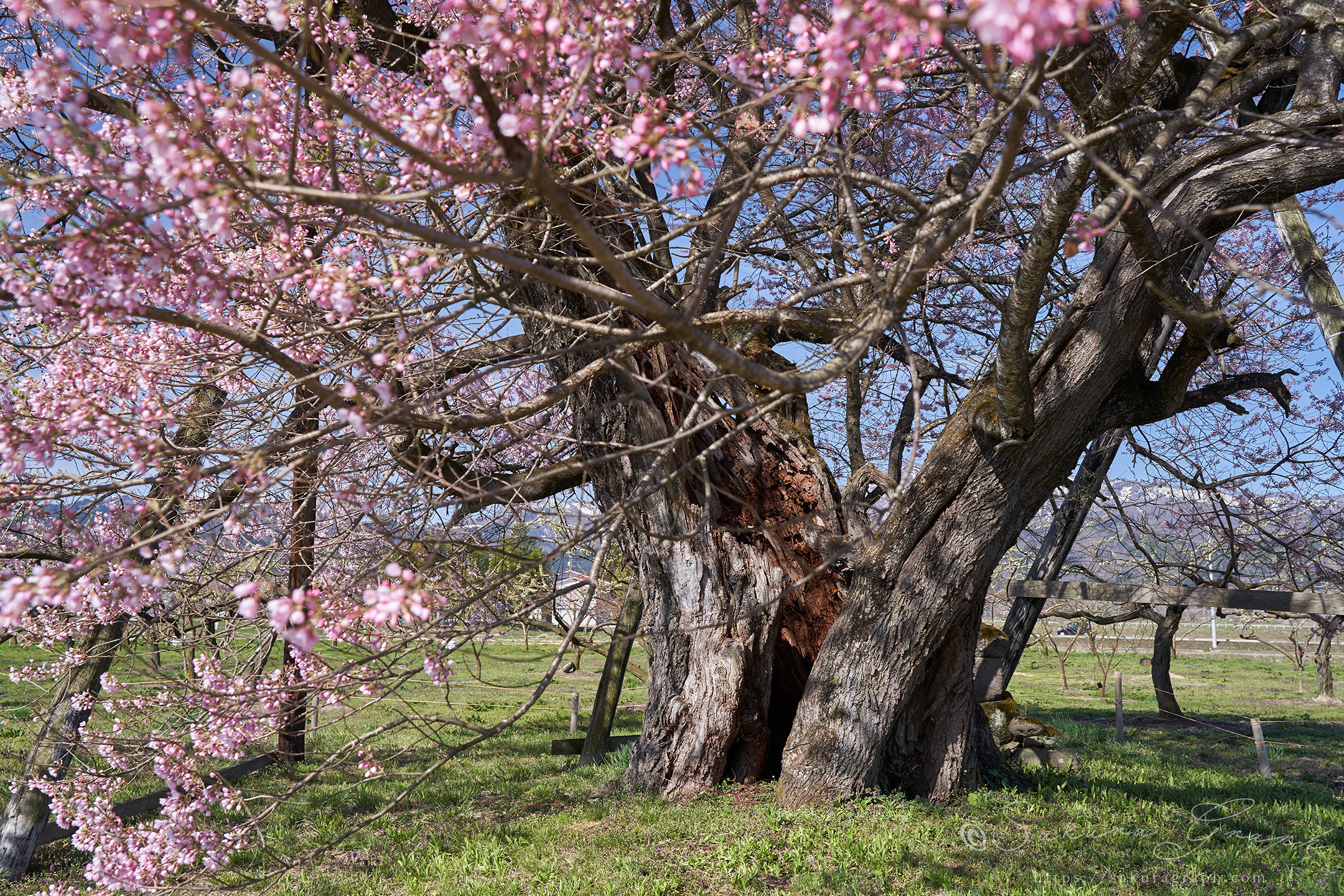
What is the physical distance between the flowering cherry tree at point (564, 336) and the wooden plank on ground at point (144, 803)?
0.27 metres

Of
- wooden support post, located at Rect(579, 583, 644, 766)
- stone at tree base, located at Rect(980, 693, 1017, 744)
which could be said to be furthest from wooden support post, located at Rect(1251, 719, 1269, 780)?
wooden support post, located at Rect(579, 583, 644, 766)

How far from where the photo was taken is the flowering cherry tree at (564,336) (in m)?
1.96

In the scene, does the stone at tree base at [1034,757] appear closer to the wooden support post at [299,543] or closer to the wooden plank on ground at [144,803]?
the wooden support post at [299,543]

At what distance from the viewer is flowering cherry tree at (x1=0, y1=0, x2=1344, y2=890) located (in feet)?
6.45

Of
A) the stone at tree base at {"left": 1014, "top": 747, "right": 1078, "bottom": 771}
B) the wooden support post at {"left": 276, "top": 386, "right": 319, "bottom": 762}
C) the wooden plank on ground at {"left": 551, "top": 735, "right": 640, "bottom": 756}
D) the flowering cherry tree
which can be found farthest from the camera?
the wooden plank on ground at {"left": 551, "top": 735, "right": 640, "bottom": 756}

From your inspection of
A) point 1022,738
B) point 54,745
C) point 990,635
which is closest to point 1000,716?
point 1022,738

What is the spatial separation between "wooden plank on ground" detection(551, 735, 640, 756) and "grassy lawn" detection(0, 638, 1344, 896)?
79 centimetres

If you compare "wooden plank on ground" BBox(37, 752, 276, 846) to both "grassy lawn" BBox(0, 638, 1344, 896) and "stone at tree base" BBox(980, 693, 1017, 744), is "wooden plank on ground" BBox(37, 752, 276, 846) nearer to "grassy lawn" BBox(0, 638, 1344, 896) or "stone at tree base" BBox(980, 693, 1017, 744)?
"grassy lawn" BBox(0, 638, 1344, 896)

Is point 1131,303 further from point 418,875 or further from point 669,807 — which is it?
point 418,875

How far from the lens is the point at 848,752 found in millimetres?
5492

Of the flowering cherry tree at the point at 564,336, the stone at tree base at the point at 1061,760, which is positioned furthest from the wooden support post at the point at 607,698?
the stone at tree base at the point at 1061,760

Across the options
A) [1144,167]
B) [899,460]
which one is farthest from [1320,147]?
[899,460]

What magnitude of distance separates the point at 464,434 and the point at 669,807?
3040 mm

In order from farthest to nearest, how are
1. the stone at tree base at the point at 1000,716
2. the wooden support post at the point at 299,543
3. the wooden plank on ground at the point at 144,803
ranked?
the stone at tree base at the point at 1000,716
the wooden plank on ground at the point at 144,803
the wooden support post at the point at 299,543
